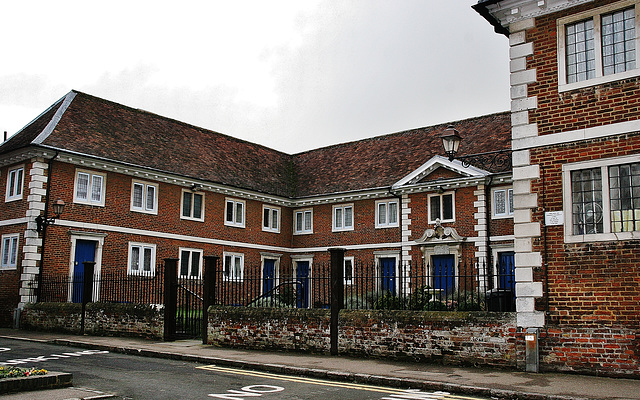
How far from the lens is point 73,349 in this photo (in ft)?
51.7

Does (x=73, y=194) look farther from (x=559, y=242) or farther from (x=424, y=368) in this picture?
(x=559, y=242)

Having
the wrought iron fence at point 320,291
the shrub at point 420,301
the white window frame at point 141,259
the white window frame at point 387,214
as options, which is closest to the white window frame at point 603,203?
the wrought iron fence at point 320,291

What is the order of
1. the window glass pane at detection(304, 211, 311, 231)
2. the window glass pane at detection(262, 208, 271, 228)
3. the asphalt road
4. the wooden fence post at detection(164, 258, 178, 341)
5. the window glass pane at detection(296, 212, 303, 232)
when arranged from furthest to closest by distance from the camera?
the window glass pane at detection(296, 212, 303, 232)
the window glass pane at detection(304, 211, 311, 231)
the window glass pane at detection(262, 208, 271, 228)
the wooden fence post at detection(164, 258, 178, 341)
the asphalt road

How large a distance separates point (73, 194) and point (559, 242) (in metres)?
18.7

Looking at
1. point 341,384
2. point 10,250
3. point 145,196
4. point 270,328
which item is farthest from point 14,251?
point 341,384

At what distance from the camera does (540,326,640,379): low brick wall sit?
10281 millimetres

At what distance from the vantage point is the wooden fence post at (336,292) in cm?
1362

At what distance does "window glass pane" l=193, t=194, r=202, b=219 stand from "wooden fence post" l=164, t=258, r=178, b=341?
38.0 feet

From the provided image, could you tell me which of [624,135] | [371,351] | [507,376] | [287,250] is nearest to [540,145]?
[624,135]

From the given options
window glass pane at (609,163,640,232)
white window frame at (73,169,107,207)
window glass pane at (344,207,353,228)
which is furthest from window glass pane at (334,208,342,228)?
window glass pane at (609,163,640,232)

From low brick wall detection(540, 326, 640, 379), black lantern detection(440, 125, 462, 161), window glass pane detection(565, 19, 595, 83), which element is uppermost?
window glass pane detection(565, 19, 595, 83)

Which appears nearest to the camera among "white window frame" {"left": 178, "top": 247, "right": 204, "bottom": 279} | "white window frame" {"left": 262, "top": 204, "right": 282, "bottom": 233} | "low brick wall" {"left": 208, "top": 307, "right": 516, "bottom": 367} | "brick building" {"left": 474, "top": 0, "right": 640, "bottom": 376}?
"brick building" {"left": 474, "top": 0, "right": 640, "bottom": 376}

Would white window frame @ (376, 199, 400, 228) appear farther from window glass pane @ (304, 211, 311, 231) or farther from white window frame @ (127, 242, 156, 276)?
white window frame @ (127, 242, 156, 276)

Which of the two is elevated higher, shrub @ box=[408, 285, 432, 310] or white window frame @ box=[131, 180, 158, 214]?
white window frame @ box=[131, 180, 158, 214]
